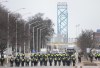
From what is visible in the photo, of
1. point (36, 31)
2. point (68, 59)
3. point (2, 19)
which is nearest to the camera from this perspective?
point (68, 59)

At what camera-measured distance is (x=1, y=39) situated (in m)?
69.5

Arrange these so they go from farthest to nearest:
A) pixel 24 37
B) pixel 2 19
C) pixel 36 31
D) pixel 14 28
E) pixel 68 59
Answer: pixel 36 31
pixel 24 37
pixel 14 28
pixel 2 19
pixel 68 59

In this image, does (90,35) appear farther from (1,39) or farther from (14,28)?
(1,39)

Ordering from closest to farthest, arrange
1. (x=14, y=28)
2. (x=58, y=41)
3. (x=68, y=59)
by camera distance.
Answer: (x=68, y=59)
(x=14, y=28)
(x=58, y=41)

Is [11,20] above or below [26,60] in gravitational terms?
above

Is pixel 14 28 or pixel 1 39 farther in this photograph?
pixel 14 28

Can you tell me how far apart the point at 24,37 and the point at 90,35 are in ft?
73.0

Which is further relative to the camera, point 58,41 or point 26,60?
point 58,41

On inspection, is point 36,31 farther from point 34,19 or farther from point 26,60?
point 26,60

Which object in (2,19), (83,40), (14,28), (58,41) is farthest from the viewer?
(58,41)

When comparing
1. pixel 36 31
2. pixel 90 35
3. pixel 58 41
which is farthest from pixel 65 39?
pixel 90 35

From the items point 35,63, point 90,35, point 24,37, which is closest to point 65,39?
point 90,35

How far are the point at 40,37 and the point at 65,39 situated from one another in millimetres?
54292

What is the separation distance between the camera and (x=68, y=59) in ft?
187
